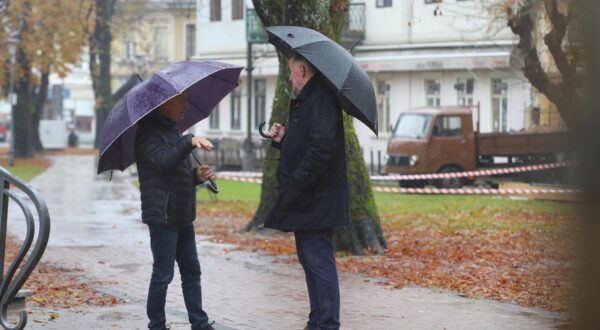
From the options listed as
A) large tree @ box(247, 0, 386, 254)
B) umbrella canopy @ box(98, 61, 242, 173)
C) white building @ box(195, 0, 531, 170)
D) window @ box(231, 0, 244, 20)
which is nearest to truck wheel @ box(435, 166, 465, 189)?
white building @ box(195, 0, 531, 170)

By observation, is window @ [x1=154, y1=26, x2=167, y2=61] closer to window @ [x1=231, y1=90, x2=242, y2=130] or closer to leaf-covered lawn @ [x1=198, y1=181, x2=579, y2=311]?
window @ [x1=231, y1=90, x2=242, y2=130]

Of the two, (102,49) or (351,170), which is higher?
(102,49)

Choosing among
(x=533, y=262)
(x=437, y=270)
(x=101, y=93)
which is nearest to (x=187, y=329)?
(x=437, y=270)

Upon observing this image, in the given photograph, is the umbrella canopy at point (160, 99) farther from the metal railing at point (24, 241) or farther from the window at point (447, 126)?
the window at point (447, 126)

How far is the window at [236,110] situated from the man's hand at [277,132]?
43.3 m

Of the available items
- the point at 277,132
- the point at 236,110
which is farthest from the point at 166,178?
the point at 236,110

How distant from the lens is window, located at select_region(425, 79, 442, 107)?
41.0 metres

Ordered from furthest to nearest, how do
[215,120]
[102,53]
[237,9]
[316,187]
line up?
[102,53]
[215,120]
[237,9]
[316,187]

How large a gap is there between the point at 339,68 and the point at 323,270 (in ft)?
4.08

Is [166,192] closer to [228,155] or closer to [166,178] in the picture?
[166,178]

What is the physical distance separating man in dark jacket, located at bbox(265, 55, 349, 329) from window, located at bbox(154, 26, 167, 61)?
6400 cm

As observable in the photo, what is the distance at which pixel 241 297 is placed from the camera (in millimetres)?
9641

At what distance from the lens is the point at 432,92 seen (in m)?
41.3

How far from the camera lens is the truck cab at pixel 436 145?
29766mm
